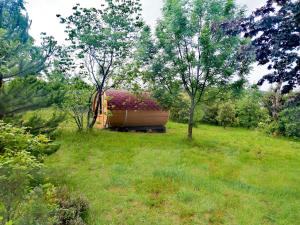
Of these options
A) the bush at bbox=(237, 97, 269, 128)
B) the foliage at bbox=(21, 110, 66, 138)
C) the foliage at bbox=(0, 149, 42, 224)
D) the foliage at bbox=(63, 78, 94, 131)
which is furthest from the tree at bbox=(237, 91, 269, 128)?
the foliage at bbox=(0, 149, 42, 224)

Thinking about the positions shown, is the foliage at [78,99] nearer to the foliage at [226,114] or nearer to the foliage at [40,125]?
the foliage at [40,125]

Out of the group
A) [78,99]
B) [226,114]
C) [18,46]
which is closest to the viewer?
[18,46]

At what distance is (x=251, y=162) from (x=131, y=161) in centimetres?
536

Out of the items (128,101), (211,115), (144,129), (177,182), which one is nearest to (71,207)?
(177,182)

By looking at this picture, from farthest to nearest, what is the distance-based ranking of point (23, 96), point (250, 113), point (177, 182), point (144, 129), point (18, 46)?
point (250, 113)
point (144, 129)
point (177, 182)
point (23, 96)
point (18, 46)

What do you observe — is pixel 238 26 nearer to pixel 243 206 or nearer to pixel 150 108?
pixel 243 206

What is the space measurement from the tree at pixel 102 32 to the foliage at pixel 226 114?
17220mm

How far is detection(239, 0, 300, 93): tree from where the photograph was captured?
8.23 meters

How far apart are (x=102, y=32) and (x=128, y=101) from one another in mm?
5230

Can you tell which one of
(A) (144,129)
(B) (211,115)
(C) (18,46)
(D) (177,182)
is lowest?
(D) (177,182)

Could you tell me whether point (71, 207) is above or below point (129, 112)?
below

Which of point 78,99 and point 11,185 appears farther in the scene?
point 78,99

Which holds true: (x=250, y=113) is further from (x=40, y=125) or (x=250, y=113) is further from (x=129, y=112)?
(x=40, y=125)

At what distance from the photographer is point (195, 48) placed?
15703 millimetres
